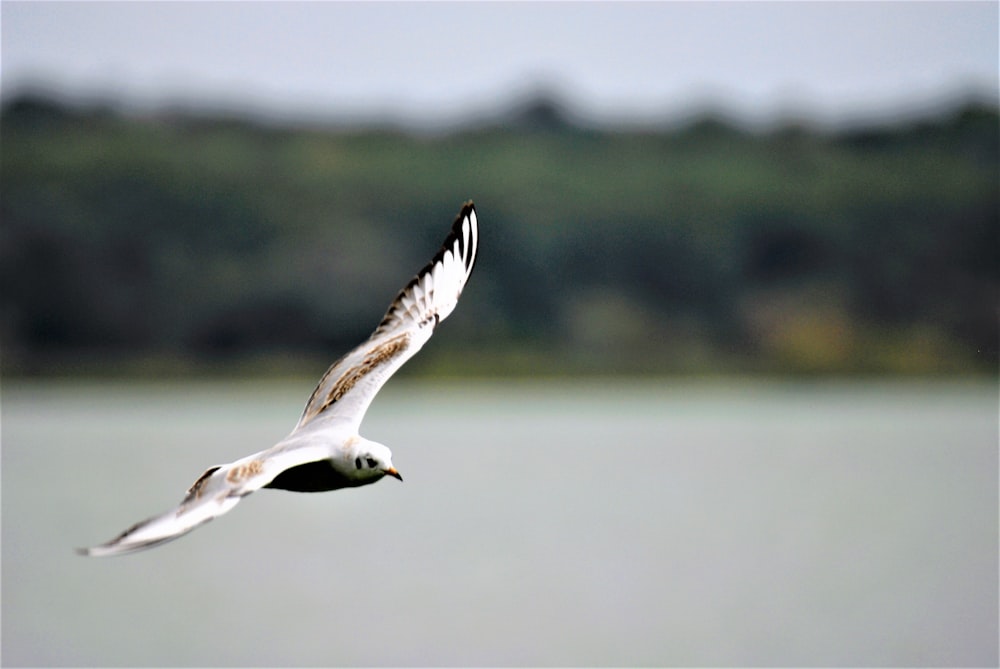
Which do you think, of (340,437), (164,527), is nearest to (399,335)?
(340,437)

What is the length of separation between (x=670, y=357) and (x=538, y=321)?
9168 mm

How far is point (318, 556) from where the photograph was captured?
4484 cm

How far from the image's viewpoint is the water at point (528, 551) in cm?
3238

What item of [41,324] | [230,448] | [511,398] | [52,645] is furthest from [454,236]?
[41,324]

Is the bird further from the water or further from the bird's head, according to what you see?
the water

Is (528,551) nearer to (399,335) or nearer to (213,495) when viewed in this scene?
(399,335)

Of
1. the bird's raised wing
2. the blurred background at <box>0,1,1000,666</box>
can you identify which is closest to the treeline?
the blurred background at <box>0,1,1000,666</box>

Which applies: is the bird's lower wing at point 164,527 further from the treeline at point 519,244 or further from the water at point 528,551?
the treeline at point 519,244

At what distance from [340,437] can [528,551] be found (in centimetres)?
3060

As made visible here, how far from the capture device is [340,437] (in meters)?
12.3

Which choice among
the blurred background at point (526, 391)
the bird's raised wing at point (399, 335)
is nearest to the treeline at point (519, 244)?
the blurred background at point (526, 391)

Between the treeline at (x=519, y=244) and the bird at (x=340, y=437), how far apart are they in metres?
79.1

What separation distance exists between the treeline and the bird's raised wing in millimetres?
78948

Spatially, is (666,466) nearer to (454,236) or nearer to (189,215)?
(454,236)
